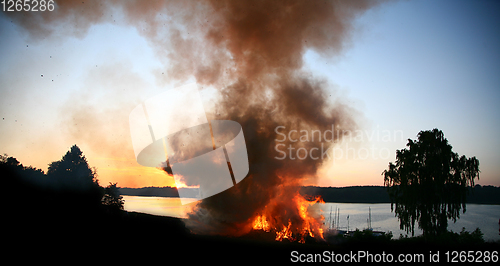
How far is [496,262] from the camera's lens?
44.8 feet

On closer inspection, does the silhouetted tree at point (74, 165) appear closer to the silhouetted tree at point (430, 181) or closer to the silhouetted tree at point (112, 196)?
the silhouetted tree at point (112, 196)

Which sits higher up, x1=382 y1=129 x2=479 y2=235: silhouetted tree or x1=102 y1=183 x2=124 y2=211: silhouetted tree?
x1=382 y1=129 x2=479 y2=235: silhouetted tree

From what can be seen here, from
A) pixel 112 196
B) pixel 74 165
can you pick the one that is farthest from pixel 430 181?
pixel 74 165

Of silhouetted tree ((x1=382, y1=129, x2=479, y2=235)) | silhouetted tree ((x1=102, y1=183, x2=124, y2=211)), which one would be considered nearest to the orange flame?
silhouetted tree ((x1=382, y1=129, x2=479, y2=235))

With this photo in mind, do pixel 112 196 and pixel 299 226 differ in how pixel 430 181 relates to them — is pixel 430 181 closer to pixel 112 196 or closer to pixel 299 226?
pixel 299 226

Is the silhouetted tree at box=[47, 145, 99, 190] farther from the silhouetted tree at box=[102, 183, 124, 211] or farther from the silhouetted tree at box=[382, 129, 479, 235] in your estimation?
the silhouetted tree at box=[382, 129, 479, 235]

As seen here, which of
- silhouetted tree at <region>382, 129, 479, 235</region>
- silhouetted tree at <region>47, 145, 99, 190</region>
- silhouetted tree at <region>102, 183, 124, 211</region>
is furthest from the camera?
silhouetted tree at <region>47, 145, 99, 190</region>

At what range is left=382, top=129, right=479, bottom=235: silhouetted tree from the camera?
22828 mm

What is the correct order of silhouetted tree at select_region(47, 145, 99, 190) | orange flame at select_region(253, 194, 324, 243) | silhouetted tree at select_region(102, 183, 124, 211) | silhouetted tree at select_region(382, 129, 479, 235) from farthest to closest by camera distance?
1. silhouetted tree at select_region(47, 145, 99, 190)
2. silhouetted tree at select_region(102, 183, 124, 211)
3. orange flame at select_region(253, 194, 324, 243)
4. silhouetted tree at select_region(382, 129, 479, 235)

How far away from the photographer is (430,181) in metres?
23.7

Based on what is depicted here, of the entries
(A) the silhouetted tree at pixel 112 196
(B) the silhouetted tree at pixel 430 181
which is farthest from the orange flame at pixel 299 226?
(A) the silhouetted tree at pixel 112 196

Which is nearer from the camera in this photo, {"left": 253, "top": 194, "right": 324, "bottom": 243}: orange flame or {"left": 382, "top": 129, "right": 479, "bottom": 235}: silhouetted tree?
{"left": 382, "top": 129, "right": 479, "bottom": 235}: silhouetted tree

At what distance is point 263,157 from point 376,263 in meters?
17.5

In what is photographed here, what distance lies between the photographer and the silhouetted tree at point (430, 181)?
2283cm
